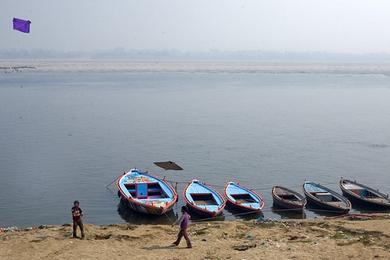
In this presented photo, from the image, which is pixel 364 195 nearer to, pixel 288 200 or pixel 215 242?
pixel 288 200

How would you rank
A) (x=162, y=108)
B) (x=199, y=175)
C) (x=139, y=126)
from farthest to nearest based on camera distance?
(x=162, y=108) < (x=139, y=126) < (x=199, y=175)

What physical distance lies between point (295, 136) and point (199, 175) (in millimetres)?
17491

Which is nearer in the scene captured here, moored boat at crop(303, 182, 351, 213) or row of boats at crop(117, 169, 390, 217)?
row of boats at crop(117, 169, 390, 217)

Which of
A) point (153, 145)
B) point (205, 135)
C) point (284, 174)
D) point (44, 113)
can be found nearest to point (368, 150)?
point (284, 174)

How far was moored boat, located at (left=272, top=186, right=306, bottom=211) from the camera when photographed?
27172mm

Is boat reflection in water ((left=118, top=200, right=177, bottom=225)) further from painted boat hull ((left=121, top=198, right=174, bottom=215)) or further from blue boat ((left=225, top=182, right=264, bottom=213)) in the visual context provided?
blue boat ((left=225, top=182, right=264, bottom=213))

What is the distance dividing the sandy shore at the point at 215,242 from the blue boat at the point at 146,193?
3.84 m

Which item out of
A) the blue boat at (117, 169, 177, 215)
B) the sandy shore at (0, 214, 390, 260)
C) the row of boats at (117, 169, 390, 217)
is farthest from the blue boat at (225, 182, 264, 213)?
the sandy shore at (0, 214, 390, 260)

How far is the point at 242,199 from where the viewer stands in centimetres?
2808

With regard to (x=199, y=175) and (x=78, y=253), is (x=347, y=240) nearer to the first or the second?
(x=78, y=253)

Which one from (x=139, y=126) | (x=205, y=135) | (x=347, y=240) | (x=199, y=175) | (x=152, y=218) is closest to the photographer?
(x=347, y=240)

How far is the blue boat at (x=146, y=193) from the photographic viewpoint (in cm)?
2555

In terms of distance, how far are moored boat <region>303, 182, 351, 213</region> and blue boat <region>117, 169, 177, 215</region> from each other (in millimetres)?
8079

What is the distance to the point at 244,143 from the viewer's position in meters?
44.8
